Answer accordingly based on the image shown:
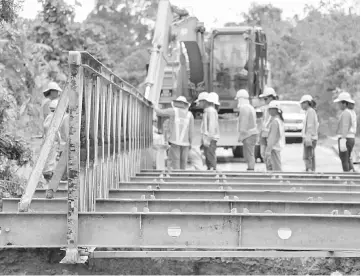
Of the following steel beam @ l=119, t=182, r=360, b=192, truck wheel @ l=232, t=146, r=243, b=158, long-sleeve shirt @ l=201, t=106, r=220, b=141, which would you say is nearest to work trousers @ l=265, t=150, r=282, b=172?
→ long-sleeve shirt @ l=201, t=106, r=220, b=141

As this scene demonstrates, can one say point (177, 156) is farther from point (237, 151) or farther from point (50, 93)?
point (237, 151)

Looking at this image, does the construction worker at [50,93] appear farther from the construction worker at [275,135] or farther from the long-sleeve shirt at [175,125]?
the construction worker at [275,135]

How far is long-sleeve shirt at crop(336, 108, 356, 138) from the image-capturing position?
1471cm

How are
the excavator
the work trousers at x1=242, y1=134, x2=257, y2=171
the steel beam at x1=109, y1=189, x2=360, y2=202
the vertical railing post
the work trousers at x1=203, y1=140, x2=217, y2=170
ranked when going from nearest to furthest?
the vertical railing post
the steel beam at x1=109, y1=189, x2=360, y2=202
the work trousers at x1=203, y1=140, x2=217, y2=170
the work trousers at x1=242, y1=134, x2=257, y2=171
the excavator

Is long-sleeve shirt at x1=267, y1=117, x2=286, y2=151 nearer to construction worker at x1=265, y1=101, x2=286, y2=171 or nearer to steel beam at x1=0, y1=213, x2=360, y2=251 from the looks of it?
construction worker at x1=265, y1=101, x2=286, y2=171

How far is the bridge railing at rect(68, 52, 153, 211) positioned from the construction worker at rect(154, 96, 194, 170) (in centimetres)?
340

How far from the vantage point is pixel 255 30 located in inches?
792

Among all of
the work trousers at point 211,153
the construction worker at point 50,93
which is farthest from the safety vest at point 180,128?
the construction worker at point 50,93

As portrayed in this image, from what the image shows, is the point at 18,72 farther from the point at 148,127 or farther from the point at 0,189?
the point at 0,189

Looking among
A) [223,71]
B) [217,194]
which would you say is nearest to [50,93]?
[217,194]

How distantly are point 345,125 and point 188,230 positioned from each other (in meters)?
A: 9.68

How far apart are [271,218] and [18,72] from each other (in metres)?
10.5

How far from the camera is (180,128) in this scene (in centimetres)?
1370

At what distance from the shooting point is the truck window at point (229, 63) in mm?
19797
